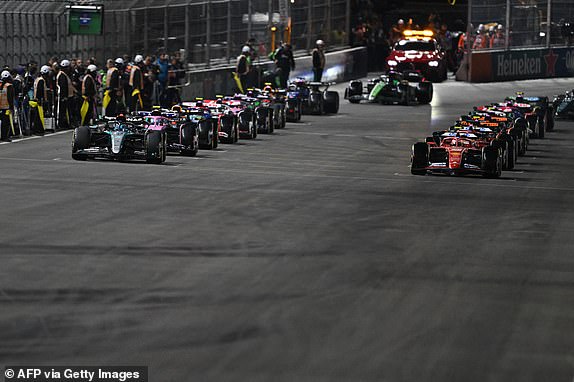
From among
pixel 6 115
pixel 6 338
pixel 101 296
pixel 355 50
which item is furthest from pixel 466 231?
pixel 355 50

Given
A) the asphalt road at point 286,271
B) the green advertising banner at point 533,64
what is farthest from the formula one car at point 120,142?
the green advertising banner at point 533,64

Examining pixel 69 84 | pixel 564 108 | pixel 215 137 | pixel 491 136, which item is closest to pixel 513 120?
pixel 491 136

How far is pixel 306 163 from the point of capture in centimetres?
2430

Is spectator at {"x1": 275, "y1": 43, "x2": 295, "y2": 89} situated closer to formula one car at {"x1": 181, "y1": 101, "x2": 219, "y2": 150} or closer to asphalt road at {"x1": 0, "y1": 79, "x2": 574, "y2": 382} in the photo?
formula one car at {"x1": 181, "y1": 101, "x2": 219, "y2": 150}

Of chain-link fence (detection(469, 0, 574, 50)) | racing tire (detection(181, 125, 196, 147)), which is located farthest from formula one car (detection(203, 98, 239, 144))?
chain-link fence (detection(469, 0, 574, 50))

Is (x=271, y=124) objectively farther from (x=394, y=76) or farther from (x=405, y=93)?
(x=394, y=76)

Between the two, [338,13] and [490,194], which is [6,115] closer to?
[490,194]

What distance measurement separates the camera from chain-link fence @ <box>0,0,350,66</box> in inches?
1437

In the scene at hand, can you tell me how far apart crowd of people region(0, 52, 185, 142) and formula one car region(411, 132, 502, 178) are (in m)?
9.41

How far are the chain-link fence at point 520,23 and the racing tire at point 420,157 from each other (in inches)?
1165

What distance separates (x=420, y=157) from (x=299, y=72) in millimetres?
26226

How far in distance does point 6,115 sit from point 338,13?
2889 cm

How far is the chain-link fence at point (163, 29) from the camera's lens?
3650 centimetres

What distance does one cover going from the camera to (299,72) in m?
48.2
